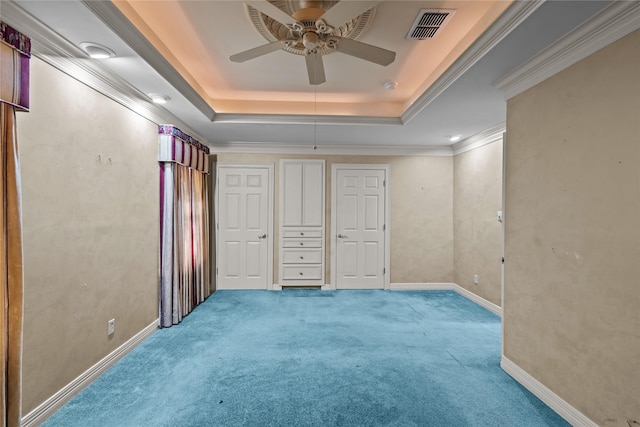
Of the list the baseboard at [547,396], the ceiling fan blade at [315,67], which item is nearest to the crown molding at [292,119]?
the ceiling fan blade at [315,67]

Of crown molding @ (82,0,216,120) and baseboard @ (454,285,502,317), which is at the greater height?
crown molding @ (82,0,216,120)

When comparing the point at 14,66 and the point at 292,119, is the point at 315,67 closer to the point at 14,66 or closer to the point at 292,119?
the point at 292,119

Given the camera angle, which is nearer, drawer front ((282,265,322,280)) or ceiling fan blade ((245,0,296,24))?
ceiling fan blade ((245,0,296,24))

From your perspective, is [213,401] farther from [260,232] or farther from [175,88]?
[260,232]

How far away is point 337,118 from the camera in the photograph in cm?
349

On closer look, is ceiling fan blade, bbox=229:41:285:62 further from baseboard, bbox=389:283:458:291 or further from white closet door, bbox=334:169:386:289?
baseboard, bbox=389:283:458:291

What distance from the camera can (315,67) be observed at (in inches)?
80.7

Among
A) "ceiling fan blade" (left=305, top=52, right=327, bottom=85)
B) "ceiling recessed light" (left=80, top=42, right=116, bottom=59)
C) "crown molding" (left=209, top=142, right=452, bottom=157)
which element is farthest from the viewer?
"crown molding" (left=209, top=142, right=452, bottom=157)

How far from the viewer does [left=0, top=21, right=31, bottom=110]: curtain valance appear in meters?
1.44

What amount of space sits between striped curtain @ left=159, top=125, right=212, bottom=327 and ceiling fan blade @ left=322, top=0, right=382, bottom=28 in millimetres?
2320

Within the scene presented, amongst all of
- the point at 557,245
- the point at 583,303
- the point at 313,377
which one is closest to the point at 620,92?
the point at 557,245

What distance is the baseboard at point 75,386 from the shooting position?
171 cm

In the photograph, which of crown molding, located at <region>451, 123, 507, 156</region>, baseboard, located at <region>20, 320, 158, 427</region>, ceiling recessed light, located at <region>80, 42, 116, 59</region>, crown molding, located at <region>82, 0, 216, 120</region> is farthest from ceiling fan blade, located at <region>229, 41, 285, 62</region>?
crown molding, located at <region>451, 123, 507, 156</region>

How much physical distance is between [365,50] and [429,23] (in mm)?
637
